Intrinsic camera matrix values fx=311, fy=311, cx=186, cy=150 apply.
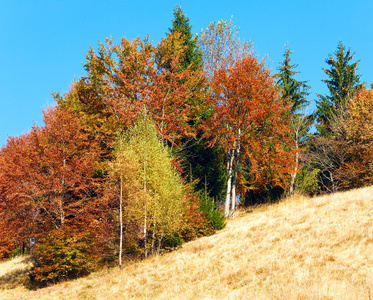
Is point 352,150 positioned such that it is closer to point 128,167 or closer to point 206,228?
point 206,228

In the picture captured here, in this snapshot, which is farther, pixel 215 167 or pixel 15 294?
pixel 215 167

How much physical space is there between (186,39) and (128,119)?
13.1 m

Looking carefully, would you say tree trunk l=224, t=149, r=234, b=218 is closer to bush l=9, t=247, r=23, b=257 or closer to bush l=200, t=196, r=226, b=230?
bush l=200, t=196, r=226, b=230

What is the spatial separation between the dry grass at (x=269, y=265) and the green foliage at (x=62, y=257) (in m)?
1.08

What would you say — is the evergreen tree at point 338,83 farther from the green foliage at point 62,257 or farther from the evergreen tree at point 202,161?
the green foliage at point 62,257

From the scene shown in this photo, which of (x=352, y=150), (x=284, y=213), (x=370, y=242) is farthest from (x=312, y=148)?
(x=370, y=242)

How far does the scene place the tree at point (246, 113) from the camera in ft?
83.6

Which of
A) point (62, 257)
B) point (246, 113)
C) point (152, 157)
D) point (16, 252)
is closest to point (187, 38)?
point (246, 113)

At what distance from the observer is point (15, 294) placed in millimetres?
19547

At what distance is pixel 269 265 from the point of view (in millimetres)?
12180

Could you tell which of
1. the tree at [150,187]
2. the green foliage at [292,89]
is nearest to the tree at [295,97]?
the green foliage at [292,89]

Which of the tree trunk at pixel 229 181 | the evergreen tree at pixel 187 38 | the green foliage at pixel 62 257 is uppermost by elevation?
the evergreen tree at pixel 187 38

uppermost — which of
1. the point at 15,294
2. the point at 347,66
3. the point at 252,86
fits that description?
the point at 347,66

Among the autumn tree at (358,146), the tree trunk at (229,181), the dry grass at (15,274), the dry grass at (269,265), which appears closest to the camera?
the dry grass at (269,265)
